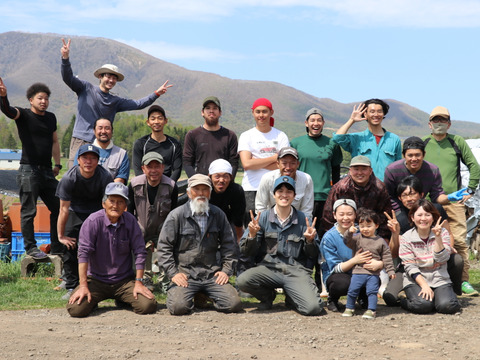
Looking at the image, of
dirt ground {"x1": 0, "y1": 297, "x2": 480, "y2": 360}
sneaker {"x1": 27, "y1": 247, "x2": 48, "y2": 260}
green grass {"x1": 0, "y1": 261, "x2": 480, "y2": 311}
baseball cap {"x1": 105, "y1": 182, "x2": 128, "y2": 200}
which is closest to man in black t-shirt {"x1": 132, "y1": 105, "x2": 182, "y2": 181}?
baseball cap {"x1": 105, "y1": 182, "x2": 128, "y2": 200}

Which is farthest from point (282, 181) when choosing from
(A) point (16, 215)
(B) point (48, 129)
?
(A) point (16, 215)

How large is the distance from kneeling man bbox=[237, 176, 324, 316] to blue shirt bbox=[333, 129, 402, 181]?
51.8 inches

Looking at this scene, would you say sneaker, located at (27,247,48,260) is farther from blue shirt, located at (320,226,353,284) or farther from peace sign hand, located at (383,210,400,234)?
peace sign hand, located at (383,210,400,234)

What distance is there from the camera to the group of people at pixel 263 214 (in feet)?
22.6

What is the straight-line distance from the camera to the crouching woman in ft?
22.5

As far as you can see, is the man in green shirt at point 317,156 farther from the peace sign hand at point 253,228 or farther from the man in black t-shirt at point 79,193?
the man in black t-shirt at point 79,193

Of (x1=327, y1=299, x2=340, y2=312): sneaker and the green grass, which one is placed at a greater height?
(x1=327, y1=299, x2=340, y2=312): sneaker

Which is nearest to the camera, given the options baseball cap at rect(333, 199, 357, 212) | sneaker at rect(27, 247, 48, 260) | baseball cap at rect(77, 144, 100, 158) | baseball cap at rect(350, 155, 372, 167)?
baseball cap at rect(333, 199, 357, 212)

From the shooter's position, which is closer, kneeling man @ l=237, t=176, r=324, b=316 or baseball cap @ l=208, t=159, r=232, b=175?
kneeling man @ l=237, t=176, r=324, b=316

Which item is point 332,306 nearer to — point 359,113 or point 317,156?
point 317,156

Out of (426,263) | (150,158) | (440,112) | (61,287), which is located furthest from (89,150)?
(440,112)

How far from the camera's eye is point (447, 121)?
8086 millimetres

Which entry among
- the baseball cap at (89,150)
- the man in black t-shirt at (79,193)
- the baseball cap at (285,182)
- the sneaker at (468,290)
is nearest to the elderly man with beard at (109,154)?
the man in black t-shirt at (79,193)

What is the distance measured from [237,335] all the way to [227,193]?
2192mm
